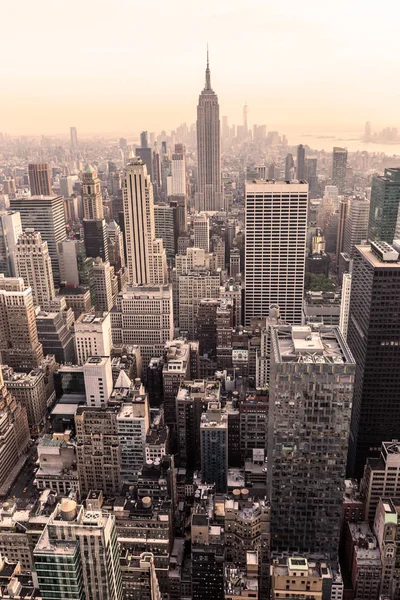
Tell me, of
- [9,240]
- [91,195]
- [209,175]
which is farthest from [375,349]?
[209,175]

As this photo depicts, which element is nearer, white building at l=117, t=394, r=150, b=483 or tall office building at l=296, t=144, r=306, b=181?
white building at l=117, t=394, r=150, b=483

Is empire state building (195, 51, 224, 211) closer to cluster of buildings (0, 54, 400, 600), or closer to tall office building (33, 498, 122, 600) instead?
cluster of buildings (0, 54, 400, 600)

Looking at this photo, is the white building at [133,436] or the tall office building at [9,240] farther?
the tall office building at [9,240]

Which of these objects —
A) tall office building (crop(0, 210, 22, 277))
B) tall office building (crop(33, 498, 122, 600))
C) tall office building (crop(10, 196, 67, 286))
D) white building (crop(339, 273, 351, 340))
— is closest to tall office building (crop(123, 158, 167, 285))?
tall office building (crop(10, 196, 67, 286))

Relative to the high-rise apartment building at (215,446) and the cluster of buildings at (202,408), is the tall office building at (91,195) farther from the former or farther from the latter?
the high-rise apartment building at (215,446)

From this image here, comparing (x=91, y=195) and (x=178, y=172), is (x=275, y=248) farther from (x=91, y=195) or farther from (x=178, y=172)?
(x=178, y=172)

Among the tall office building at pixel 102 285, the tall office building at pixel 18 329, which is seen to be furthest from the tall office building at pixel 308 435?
the tall office building at pixel 102 285
